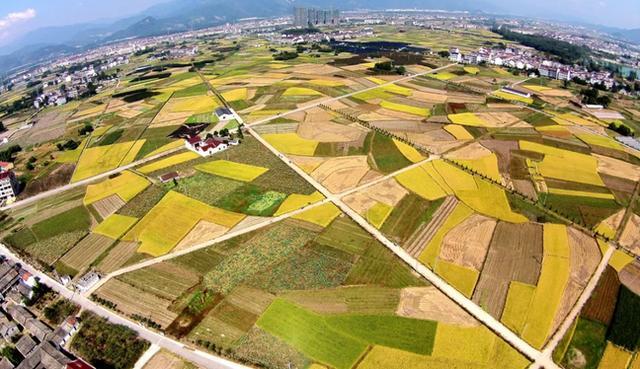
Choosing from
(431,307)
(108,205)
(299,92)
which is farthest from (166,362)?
(299,92)

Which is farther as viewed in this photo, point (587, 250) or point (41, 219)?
point (41, 219)

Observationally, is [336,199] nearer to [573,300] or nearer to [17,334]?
[573,300]

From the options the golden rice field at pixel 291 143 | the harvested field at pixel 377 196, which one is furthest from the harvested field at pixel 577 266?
the golden rice field at pixel 291 143

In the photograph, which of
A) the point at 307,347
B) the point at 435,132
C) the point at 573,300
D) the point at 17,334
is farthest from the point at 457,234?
the point at 17,334

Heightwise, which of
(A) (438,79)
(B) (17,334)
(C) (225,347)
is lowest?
(B) (17,334)

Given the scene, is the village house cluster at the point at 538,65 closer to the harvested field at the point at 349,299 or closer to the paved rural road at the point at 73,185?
the paved rural road at the point at 73,185

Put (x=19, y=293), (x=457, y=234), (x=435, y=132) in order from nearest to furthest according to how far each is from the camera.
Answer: (x=19, y=293) → (x=457, y=234) → (x=435, y=132)

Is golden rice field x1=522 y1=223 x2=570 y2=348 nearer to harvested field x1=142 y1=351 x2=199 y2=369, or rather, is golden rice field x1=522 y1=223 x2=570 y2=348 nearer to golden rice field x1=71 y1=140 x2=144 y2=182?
harvested field x1=142 y1=351 x2=199 y2=369
